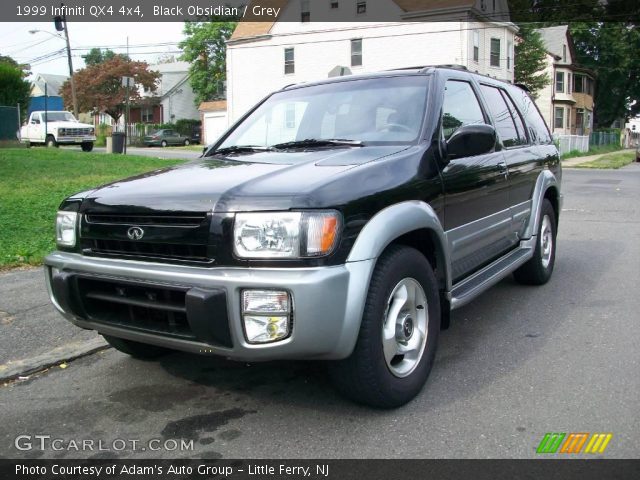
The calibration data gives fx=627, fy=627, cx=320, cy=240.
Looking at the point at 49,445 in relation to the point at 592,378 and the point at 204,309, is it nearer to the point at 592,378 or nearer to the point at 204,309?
the point at 204,309

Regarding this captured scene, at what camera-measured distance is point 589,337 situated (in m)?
4.45

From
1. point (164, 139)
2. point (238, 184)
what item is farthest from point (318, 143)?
point (164, 139)

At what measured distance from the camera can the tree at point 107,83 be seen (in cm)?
5588

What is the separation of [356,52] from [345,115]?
31.5 meters

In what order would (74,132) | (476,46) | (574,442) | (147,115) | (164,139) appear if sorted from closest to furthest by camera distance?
1. (574,442)
2. (74,132)
3. (476,46)
4. (164,139)
5. (147,115)

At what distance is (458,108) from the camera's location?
14.3 ft

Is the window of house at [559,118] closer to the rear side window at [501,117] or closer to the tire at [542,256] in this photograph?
the tire at [542,256]

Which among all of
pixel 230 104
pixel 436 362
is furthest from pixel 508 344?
pixel 230 104

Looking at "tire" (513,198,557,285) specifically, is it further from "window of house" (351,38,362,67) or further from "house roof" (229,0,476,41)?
"window of house" (351,38,362,67)

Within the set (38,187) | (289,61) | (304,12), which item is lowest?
(38,187)

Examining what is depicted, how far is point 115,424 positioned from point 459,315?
287cm

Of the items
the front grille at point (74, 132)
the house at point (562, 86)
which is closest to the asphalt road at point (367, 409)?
the front grille at point (74, 132)

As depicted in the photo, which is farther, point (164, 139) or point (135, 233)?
point (164, 139)

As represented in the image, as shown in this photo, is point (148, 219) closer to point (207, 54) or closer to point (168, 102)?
point (207, 54)
